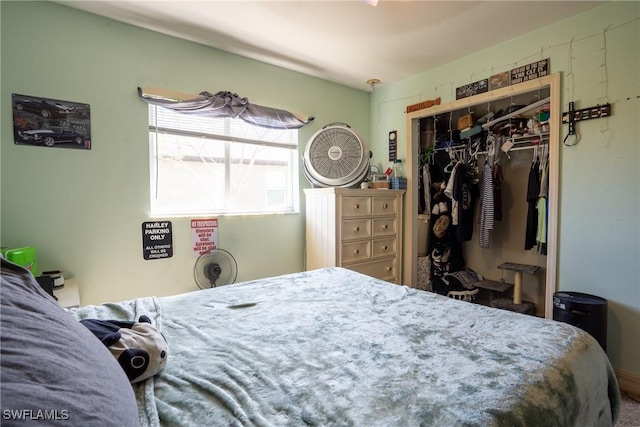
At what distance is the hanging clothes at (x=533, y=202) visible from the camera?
2705mm

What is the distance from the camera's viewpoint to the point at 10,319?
52 centimetres

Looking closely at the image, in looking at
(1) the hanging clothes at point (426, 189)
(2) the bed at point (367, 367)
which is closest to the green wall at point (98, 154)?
(2) the bed at point (367, 367)

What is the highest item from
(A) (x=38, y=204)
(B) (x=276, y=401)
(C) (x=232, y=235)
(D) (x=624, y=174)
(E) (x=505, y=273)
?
(D) (x=624, y=174)

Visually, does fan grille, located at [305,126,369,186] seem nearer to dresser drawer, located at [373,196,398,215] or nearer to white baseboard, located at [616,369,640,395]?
dresser drawer, located at [373,196,398,215]

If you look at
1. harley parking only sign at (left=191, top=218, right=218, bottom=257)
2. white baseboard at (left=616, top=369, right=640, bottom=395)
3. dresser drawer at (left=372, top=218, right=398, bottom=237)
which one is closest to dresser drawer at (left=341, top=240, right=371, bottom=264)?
dresser drawer at (left=372, top=218, right=398, bottom=237)

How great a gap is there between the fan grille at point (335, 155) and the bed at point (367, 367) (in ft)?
5.49

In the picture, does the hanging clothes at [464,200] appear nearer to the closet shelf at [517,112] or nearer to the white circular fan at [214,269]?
the closet shelf at [517,112]

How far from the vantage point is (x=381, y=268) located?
310 cm

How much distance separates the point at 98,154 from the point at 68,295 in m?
0.97

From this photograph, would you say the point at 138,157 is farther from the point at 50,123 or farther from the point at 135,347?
the point at 135,347

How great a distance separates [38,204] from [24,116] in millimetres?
553

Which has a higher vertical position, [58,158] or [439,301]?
[58,158]

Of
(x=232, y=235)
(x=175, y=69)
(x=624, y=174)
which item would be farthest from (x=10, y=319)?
(x=624, y=174)

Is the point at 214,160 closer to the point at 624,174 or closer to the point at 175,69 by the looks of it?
the point at 175,69
